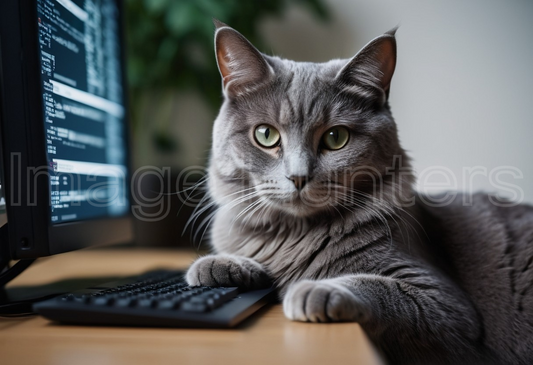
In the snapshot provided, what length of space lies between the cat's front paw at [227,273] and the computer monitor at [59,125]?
0.98 feet

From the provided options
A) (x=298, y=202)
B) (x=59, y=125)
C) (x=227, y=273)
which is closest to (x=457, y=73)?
(x=298, y=202)

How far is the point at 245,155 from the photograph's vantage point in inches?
44.7

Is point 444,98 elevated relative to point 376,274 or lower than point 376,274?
elevated

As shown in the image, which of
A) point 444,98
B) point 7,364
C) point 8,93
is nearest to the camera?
point 7,364

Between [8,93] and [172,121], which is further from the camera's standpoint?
[172,121]

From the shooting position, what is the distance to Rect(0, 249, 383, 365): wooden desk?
0.60 meters

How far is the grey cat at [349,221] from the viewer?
958 mm

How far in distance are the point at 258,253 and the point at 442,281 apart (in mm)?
449

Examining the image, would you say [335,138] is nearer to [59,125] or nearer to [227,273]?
[227,273]

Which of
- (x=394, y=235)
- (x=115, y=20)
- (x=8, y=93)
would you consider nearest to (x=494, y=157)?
(x=394, y=235)

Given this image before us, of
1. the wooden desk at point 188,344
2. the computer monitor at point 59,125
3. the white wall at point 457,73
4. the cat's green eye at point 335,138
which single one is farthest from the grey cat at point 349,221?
the white wall at point 457,73

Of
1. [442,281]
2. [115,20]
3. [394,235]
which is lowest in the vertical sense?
[442,281]

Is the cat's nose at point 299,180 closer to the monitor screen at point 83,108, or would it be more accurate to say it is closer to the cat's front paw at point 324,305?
the cat's front paw at point 324,305

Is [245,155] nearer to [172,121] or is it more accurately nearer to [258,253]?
[258,253]
